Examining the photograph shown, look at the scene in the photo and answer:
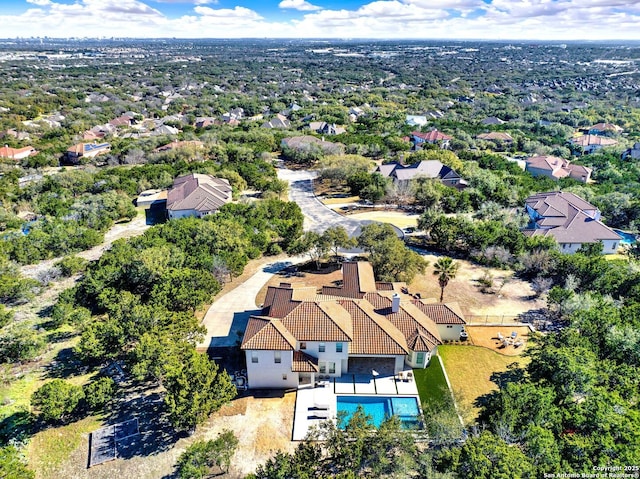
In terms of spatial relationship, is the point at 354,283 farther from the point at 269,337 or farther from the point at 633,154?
the point at 633,154


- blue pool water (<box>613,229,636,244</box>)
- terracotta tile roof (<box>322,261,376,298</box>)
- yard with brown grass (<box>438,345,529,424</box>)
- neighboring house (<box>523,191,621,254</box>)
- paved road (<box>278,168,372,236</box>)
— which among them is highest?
terracotta tile roof (<box>322,261,376,298</box>)

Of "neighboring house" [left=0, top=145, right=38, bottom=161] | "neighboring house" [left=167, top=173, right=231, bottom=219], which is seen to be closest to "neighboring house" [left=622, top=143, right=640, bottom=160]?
"neighboring house" [left=167, top=173, right=231, bottom=219]

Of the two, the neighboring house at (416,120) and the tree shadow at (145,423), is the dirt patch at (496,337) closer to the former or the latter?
the tree shadow at (145,423)

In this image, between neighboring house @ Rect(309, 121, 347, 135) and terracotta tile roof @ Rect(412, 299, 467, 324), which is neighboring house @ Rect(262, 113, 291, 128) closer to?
neighboring house @ Rect(309, 121, 347, 135)

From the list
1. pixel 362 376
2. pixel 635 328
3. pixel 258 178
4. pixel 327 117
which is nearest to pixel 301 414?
pixel 362 376

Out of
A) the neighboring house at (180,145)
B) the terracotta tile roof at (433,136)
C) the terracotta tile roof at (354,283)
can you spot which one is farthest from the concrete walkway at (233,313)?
the terracotta tile roof at (433,136)

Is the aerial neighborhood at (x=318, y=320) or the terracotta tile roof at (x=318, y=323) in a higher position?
the terracotta tile roof at (x=318, y=323)

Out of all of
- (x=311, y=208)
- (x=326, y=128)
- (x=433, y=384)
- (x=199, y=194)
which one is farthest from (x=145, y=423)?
(x=326, y=128)
